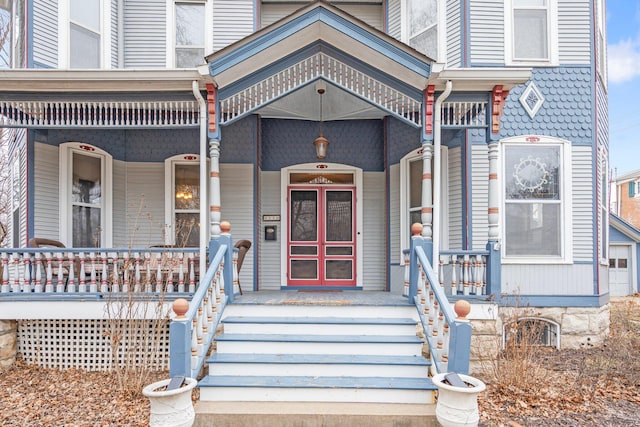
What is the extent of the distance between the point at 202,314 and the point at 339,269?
11.9ft

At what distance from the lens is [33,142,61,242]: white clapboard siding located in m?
5.62

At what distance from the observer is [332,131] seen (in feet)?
23.3

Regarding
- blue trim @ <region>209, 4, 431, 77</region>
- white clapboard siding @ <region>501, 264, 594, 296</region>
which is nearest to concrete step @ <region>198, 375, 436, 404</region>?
white clapboard siding @ <region>501, 264, 594, 296</region>

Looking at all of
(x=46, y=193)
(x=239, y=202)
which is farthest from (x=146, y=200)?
(x=239, y=202)

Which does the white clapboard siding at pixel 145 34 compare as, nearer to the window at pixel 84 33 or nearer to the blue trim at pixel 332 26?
the window at pixel 84 33

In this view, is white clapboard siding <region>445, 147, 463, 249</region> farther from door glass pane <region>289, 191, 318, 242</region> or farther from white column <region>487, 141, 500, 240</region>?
door glass pane <region>289, 191, 318, 242</region>

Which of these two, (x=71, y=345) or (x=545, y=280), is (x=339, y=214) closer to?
(x=545, y=280)

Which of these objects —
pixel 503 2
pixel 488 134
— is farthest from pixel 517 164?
pixel 503 2

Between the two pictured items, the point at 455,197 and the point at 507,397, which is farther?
the point at 455,197

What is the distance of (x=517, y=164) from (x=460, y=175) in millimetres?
880

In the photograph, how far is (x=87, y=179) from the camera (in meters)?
6.18

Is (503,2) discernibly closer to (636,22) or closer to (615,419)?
(615,419)

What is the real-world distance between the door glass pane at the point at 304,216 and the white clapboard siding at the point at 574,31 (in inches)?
181

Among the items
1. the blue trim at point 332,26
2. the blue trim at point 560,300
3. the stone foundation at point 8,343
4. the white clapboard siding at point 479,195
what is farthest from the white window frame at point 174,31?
the blue trim at point 560,300
